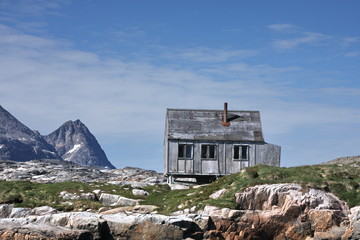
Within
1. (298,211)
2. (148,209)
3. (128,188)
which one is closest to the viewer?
(298,211)

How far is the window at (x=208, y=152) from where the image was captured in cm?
5662

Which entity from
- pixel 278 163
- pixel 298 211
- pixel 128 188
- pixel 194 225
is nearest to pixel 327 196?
pixel 298 211

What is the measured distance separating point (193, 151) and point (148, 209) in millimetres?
19604

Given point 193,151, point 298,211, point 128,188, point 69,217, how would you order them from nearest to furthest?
1. point 69,217
2. point 298,211
3. point 128,188
4. point 193,151

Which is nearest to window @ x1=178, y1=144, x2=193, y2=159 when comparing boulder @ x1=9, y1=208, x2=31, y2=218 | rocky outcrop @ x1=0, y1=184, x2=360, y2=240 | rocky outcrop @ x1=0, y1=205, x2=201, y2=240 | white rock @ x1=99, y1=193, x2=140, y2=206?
white rock @ x1=99, y1=193, x2=140, y2=206

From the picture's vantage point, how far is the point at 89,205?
40.1m

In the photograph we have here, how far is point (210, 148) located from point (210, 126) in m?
2.22

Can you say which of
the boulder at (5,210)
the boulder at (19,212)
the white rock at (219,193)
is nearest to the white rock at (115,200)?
the boulder at (19,212)

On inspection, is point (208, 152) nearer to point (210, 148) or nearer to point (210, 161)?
point (210, 148)

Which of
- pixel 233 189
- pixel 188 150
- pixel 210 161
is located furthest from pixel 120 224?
pixel 210 161

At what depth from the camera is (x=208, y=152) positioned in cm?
5662

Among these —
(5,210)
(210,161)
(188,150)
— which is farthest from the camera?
(188,150)

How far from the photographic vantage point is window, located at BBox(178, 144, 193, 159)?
185ft

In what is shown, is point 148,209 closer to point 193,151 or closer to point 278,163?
point 193,151
